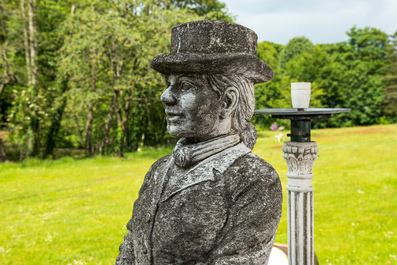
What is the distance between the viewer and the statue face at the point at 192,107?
7.65ft

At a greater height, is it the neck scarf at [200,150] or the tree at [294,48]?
the tree at [294,48]

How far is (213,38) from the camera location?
7.52 ft

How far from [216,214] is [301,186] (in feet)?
7.53

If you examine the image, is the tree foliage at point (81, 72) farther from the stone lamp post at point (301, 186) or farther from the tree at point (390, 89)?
the tree at point (390, 89)

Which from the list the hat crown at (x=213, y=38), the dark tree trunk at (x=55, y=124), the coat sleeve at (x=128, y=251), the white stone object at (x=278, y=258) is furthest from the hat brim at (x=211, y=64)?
the dark tree trunk at (x=55, y=124)

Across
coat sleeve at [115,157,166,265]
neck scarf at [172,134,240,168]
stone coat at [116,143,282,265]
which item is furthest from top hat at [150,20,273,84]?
coat sleeve at [115,157,166,265]

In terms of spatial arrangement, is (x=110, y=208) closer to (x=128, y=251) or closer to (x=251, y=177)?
(x=128, y=251)

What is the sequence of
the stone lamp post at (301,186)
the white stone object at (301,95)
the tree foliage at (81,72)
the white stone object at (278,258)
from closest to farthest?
the stone lamp post at (301,186) < the white stone object at (301,95) < the white stone object at (278,258) < the tree foliage at (81,72)

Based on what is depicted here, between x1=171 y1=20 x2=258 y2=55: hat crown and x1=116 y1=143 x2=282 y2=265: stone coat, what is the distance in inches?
26.6

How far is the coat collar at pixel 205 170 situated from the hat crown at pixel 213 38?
26.4 inches

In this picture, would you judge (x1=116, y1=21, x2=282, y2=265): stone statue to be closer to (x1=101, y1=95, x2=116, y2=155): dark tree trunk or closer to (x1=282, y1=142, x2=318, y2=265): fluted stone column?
(x1=282, y1=142, x2=318, y2=265): fluted stone column

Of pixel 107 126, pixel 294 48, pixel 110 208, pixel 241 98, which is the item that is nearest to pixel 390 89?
pixel 294 48

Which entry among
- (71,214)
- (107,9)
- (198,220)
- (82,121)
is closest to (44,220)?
(71,214)

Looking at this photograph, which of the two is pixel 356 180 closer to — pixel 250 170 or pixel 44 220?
pixel 44 220
